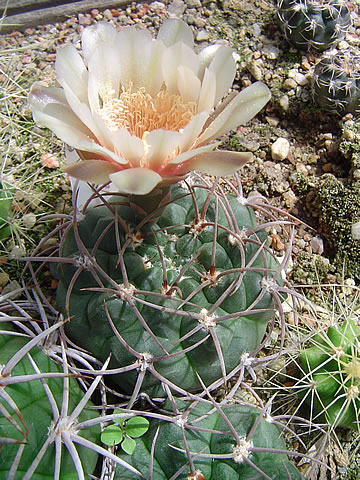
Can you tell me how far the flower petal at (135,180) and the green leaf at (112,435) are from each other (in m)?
0.54

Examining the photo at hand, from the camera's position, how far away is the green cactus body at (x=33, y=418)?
779 mm

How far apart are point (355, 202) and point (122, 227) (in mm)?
983

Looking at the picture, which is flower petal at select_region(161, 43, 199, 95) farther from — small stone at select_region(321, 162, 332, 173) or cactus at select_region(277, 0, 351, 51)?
cactus at select_region(277, 0, 351, 51)

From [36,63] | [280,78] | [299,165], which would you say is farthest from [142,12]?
[299,165]

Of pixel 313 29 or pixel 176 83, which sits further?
pixel 313 29

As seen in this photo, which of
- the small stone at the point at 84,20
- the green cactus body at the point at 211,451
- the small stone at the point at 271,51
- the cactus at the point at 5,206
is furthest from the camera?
the small stone at the point at 84,20

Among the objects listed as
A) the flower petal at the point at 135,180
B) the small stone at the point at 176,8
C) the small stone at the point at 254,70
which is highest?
the flower petal at the point at 135,180

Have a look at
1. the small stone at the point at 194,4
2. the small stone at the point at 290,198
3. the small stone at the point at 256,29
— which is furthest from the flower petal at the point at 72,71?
the small stone at the point at 194,4

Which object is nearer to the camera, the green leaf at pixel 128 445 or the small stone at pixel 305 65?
the green leaf at pixel 128 445

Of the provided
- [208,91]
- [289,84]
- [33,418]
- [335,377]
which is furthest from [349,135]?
[33,418]

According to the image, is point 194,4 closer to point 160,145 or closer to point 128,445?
point 160,145

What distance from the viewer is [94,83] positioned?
87 cm

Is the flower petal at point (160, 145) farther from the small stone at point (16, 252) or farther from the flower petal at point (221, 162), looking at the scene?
the small stone at point (16, 252)

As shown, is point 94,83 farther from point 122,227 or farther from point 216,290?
point 216,290
